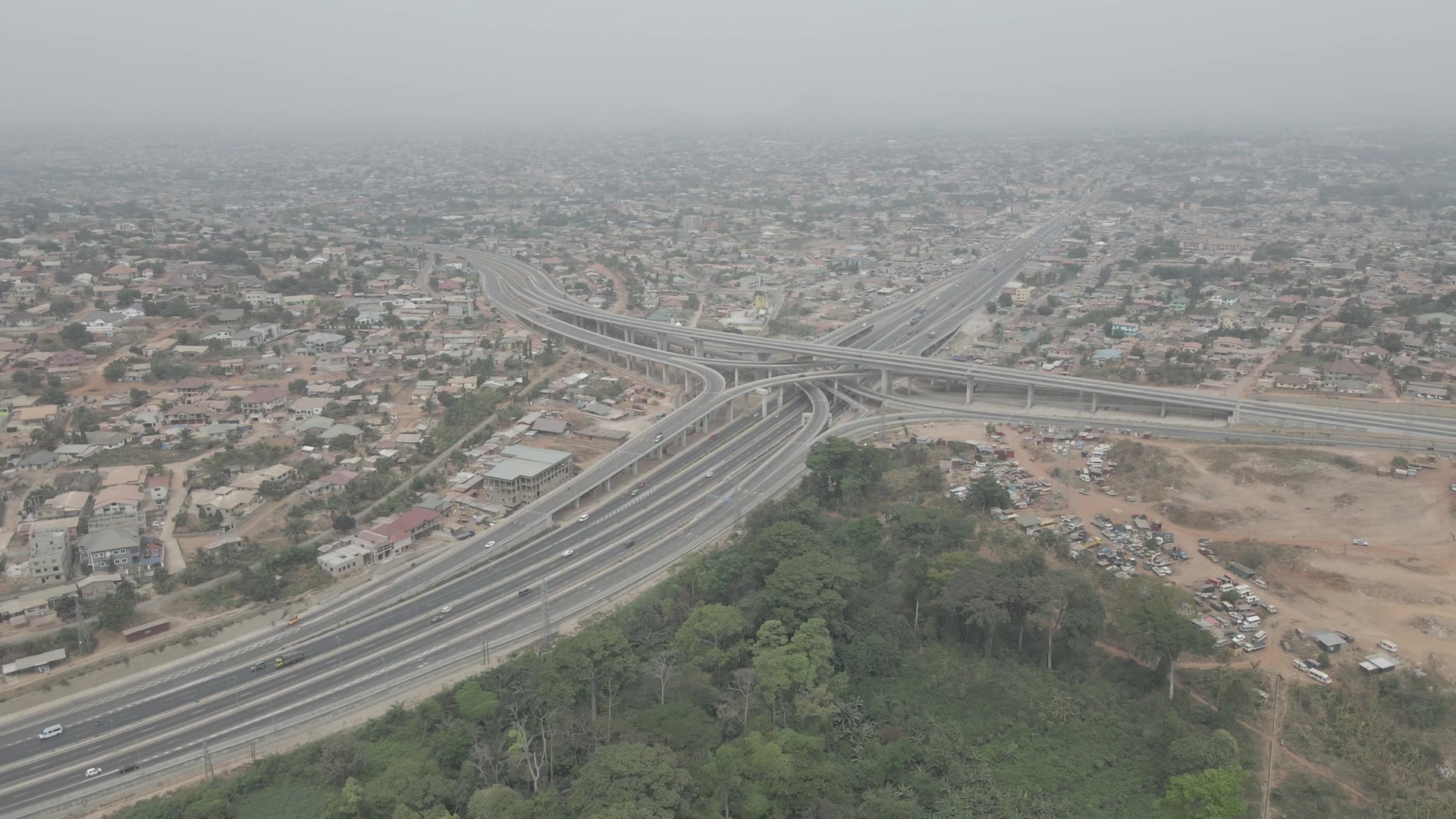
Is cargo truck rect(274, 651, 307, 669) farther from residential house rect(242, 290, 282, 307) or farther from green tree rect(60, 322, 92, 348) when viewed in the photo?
residential house rect(242, 290, 282, 307)

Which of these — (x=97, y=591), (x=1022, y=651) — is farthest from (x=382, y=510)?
(x=1022, y=651)

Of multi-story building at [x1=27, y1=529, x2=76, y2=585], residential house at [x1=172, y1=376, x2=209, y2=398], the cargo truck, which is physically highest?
residential house at [x1=172, y1=376, x2=209, y2=398]

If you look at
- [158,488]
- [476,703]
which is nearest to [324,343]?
[158,488]

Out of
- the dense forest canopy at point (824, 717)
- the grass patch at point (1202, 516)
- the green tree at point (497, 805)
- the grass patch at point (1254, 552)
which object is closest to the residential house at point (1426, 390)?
the grass patch at point (1202, 516)

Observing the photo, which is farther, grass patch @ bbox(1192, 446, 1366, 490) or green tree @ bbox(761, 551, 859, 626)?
grass patch @ bbox(1192, 446, 1366, 490)

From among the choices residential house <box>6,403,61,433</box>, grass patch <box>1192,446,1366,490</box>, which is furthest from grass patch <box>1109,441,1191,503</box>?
residential house <box>6,403,61,433</box>

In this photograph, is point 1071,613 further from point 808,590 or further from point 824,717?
point 824,717
